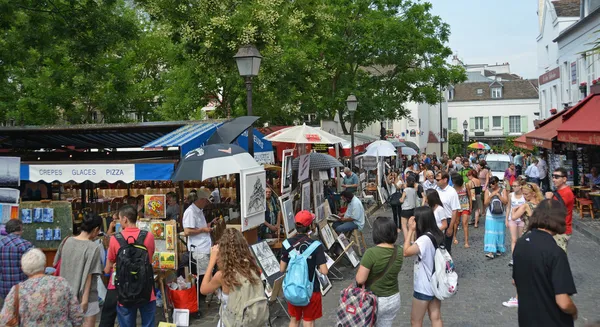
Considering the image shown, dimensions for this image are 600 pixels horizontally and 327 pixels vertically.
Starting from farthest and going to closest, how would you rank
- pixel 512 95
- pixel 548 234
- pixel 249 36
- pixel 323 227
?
1. pixel 512 95
2. pixel 249 36
3. pixel 323 227
4. pixel 548 234

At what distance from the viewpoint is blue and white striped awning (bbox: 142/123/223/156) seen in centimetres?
971

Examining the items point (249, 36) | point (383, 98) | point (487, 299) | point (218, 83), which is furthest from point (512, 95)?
point (487, 299)

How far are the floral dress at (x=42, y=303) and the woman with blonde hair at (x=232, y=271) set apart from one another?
123cm

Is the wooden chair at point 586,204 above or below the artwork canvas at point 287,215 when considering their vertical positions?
below

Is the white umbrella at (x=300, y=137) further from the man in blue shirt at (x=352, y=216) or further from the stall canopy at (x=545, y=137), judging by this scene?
the stall canopy at (x=545, y=137)

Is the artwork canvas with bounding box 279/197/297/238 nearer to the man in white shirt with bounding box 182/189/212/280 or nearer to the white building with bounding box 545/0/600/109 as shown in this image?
the man in white shirt with bounding box 182/189/212/280

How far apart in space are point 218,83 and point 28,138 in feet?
29.3

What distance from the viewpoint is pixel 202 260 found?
8.33m

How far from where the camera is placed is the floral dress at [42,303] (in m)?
4.52

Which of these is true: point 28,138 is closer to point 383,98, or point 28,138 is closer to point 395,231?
point 395,231

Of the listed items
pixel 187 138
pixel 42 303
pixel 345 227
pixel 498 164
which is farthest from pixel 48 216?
pixel 498 164

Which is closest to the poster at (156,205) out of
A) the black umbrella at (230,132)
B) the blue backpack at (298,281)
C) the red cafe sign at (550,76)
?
the black umbrella at (230,132)

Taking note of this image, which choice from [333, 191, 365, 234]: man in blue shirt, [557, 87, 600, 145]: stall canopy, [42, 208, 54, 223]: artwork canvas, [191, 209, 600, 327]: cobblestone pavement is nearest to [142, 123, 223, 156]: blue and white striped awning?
[42, 208, 54, 223]: artwork canvas

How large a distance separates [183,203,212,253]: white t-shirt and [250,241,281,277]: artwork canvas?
998 millimetres
